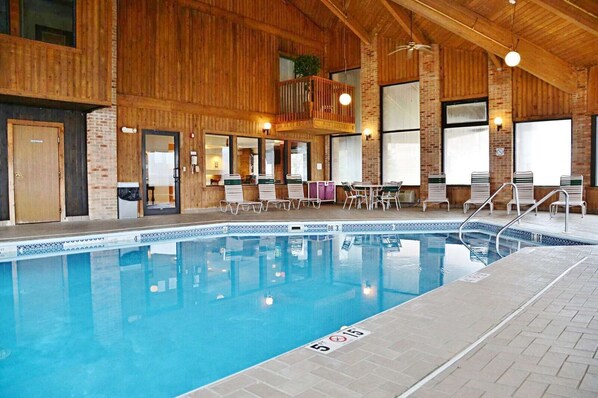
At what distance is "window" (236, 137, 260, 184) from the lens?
12.6 metres

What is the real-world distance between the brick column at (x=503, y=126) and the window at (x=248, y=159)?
6.36 m

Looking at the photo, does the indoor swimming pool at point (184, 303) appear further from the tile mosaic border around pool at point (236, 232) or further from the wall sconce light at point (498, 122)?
the wall sconce light at point (498, 122)

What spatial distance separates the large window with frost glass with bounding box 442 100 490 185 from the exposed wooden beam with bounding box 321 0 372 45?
3.13 meters

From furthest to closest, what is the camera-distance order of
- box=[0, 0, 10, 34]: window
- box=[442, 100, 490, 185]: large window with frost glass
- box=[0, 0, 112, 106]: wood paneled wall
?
box=[442, 100, 490, 185]: large window with frost glass < box=[0, 0, 10, 34]: window < box=[0, 0, 112, 106]: wood paneled wall

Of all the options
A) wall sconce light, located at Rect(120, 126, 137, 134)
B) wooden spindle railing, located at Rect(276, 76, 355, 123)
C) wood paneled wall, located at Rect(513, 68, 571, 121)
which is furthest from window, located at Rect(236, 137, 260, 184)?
wood paneled wall, located at Rect(513, 68, 571, 121)

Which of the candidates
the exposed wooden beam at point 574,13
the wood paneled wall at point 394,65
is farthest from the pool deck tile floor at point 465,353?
the wood paneled wall at point 394,65

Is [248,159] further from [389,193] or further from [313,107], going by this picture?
[389,193]

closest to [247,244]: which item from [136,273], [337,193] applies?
[136,273]

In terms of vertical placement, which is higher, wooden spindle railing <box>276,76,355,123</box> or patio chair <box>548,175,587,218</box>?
wooden spindle railing <box>276,76,355,123</box>

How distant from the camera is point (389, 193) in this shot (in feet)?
40.5

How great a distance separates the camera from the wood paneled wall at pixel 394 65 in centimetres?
1278

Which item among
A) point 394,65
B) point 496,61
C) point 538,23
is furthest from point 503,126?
point 394,65

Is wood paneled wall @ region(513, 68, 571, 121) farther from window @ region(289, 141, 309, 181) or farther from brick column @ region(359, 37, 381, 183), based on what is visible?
window @ region(289, 141, 309, 181)

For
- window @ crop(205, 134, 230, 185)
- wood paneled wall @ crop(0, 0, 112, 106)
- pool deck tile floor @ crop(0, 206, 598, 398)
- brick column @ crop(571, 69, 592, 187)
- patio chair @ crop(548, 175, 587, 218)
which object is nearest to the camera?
pool deck tile floor @ crop(0, 206, 598, 398)
